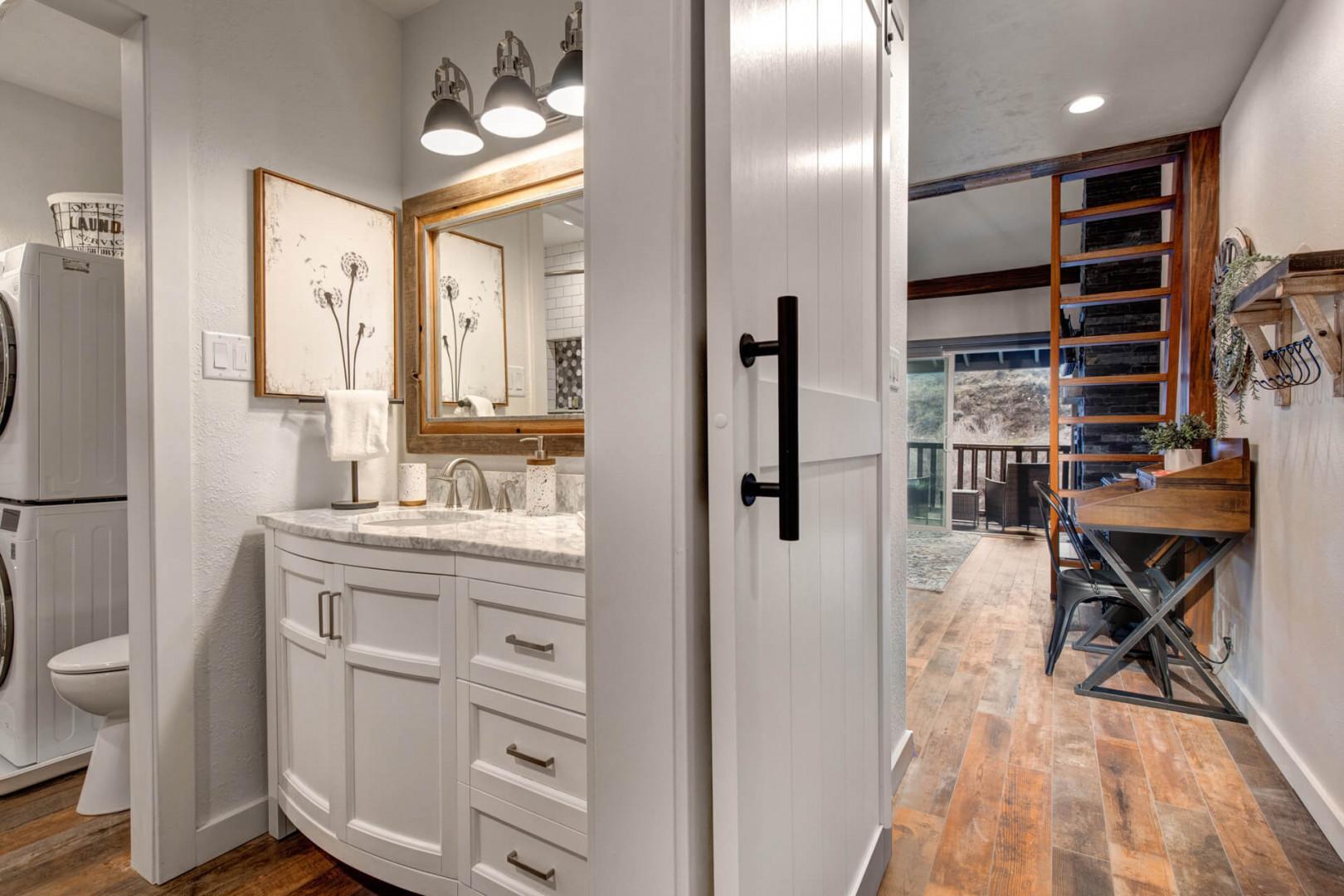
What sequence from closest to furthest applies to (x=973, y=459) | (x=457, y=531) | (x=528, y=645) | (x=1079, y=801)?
(x=528, y=645) → (x=457, y=531) → (x=1079, y=801) → (x=973, y=459)

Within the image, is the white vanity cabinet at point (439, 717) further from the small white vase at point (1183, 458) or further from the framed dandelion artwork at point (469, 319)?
the small white vase at point (1183, 458)

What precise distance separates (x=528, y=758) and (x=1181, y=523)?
8.36ft

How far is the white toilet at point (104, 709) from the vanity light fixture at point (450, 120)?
1707 millimetres

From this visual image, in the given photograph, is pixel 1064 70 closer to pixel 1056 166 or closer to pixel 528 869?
pixel 1056 166

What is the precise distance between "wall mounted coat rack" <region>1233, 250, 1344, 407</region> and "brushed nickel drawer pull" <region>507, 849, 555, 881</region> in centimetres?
215

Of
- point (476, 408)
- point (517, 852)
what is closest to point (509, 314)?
point (476, 408)

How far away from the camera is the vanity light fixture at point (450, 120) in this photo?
1.92 metres

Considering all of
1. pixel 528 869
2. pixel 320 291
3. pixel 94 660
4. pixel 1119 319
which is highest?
pixel 1119 319

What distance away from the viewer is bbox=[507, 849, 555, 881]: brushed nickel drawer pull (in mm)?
1261

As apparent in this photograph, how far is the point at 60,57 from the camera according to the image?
2492 mm

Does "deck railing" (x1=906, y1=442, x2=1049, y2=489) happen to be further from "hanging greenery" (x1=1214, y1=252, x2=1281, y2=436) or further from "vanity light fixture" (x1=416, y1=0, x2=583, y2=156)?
"vanity light fixture" (x1=416, y1=0, x2=583, y2=156)

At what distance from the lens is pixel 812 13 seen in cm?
103

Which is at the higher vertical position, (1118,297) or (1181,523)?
(1118,297)

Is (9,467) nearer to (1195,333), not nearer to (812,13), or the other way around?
(812,13)
